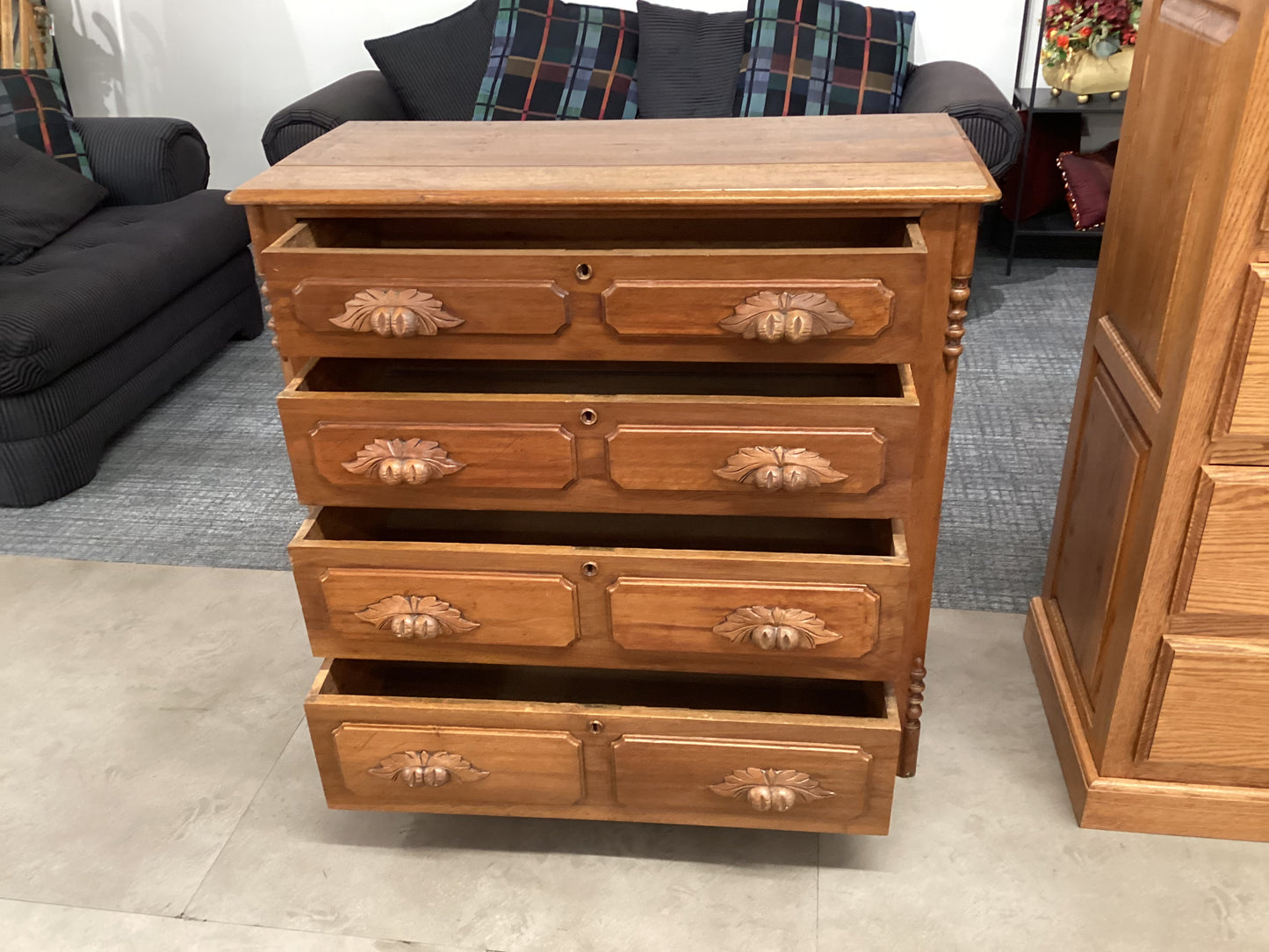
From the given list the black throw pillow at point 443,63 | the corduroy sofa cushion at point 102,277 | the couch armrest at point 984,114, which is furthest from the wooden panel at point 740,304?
the black throw pillow at point 443,63

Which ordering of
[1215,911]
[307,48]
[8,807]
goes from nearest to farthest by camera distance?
[1215,911], [8,807], [307,48]

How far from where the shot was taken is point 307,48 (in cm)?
345

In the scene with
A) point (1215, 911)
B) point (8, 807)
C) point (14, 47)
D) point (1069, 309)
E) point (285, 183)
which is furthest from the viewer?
point (14, 47)

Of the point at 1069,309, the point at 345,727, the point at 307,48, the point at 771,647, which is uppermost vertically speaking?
the point at 307,48

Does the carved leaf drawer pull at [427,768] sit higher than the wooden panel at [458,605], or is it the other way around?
the wooden panel at [458,605]

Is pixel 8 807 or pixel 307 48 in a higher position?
pixel 307 48

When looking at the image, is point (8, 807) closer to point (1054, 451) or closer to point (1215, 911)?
point (1215, 911)

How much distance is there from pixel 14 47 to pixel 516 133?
266 cm

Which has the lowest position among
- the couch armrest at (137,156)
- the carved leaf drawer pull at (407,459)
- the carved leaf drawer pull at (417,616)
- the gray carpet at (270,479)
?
the gray carpet at (270,479)

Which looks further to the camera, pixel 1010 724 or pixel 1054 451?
pixel 1054 451

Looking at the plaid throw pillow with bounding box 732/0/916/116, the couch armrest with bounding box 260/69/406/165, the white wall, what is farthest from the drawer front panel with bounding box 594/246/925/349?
the white wall

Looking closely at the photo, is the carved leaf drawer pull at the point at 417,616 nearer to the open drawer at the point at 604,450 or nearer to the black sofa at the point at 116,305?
the open drawer at the point at 604,450

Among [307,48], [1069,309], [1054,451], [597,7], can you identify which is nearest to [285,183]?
[1054,451]

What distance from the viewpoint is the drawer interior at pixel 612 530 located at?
1.30 meters
